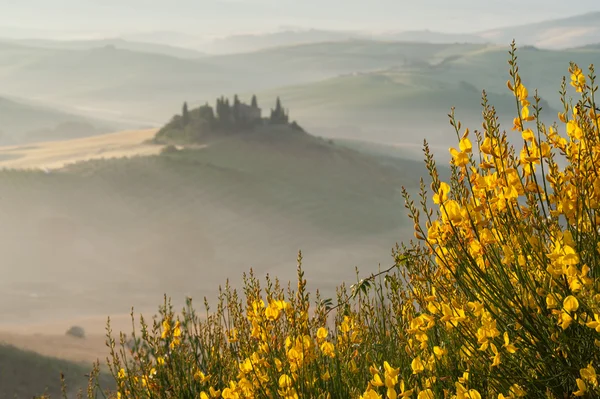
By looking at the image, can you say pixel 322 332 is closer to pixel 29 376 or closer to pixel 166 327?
pixel 166 327

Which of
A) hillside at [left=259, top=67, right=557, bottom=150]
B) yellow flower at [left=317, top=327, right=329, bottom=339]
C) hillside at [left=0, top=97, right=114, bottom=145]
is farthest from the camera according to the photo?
hillside at [left=0, top=97, right=114, bottom=145]

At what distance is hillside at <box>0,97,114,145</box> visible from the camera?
432 ft

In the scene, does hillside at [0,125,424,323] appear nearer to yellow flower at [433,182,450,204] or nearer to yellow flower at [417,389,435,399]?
yellow flower at [417,389,435,399]

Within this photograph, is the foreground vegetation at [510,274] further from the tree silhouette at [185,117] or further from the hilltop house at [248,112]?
the tree silhouette at [185,117]

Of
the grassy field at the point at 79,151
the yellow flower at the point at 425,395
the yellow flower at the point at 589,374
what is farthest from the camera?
the grassy field at the point at 79,151

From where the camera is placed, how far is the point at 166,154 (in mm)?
51531

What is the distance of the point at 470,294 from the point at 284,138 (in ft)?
170

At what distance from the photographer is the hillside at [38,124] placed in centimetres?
13175

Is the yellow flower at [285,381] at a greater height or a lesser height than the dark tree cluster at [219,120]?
greater

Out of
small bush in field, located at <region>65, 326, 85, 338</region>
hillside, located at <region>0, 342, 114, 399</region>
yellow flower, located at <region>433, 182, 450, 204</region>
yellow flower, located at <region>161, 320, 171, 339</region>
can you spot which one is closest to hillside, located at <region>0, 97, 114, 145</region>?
small bush in field, located at <region>65, 326, 85, 338</region>

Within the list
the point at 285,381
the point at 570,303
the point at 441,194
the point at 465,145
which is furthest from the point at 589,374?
the point at 285,381

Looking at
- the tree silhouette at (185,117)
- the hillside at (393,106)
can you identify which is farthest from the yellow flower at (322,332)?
the hillside at (393,106)

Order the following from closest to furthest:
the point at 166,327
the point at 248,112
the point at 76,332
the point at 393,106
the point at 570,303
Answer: the point at 570,303, the point at 166,327, the point at 76,332, the point at 248,112, the point at 393,106

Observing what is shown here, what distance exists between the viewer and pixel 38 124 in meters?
164
